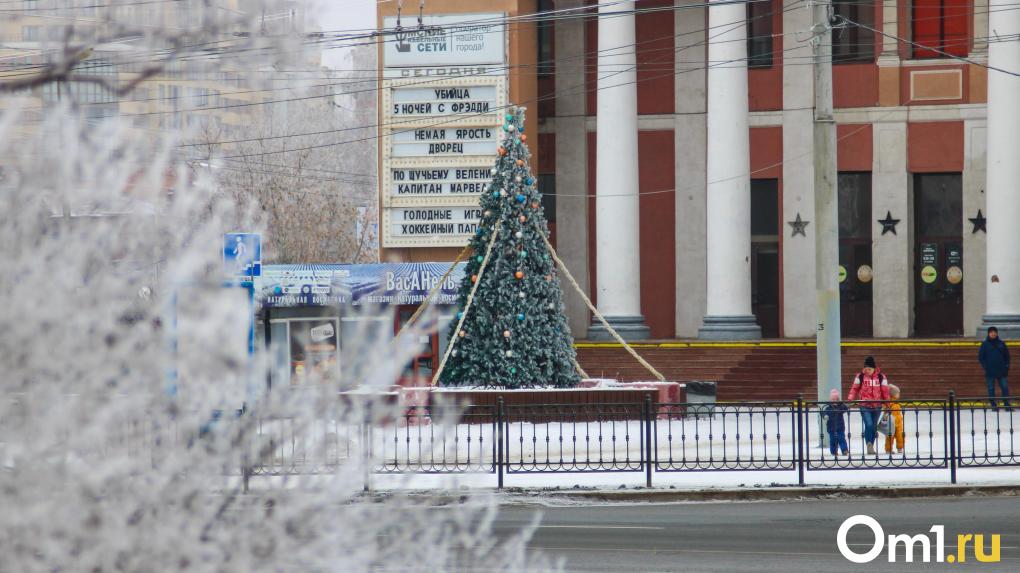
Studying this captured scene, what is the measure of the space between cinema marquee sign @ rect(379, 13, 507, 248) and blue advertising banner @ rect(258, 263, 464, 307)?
2710 mm

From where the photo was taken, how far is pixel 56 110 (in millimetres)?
4258

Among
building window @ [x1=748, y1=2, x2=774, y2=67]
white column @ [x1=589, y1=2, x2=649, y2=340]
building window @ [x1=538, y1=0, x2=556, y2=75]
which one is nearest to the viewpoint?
white column @ [x1=589, y1=2, x2=649, y2=340]

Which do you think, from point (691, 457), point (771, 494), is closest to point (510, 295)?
point (691, 457)

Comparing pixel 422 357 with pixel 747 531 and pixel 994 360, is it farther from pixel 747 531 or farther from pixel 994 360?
pixel 747 531

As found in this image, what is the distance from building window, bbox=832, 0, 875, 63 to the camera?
38.8 metres

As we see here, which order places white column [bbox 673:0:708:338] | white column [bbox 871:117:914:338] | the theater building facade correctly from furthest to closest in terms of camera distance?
white column [bbox 673:0:708:338] → white column [bbox 871:117:914:338] → the theater building facade

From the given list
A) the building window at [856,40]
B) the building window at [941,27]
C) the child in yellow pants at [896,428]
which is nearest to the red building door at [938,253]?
the building window at [941,27]

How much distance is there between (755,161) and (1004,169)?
708 cm

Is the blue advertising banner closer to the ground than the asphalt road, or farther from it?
farther from it

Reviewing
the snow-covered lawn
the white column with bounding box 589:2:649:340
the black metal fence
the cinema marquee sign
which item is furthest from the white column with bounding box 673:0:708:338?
the black metal fence

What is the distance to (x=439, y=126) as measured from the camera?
35.6 metres

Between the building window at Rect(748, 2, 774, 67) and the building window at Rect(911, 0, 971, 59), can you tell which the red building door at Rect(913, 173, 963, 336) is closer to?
the building window at Rect(911, 0, 971, 59)

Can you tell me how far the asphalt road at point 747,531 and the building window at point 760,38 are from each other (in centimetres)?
2353

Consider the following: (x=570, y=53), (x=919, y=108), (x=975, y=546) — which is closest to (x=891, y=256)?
(x=919, y=108)
